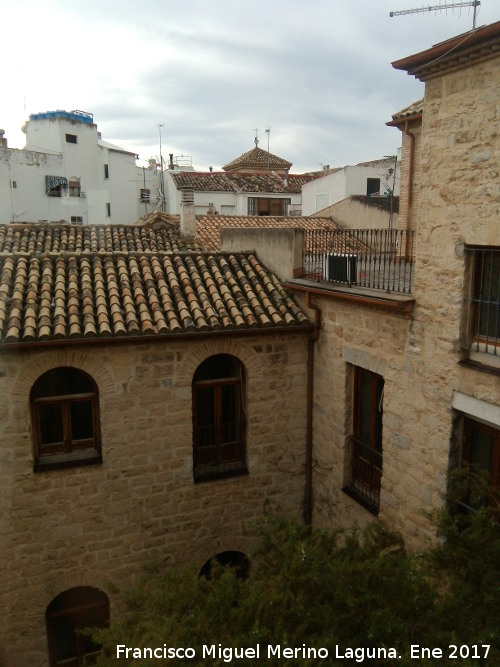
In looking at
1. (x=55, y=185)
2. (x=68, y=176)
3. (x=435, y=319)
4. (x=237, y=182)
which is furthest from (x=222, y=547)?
(x=68, y=176)

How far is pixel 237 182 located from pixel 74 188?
10.9 meters

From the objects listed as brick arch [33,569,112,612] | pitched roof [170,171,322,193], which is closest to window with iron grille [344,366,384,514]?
brick arch [33,569,112,612]

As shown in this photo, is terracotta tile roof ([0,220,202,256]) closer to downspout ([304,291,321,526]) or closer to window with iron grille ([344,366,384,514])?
downspout ([304,291,321,526])

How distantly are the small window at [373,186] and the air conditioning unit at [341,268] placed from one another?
19.1 metres

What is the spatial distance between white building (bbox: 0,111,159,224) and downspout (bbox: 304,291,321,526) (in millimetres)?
27561

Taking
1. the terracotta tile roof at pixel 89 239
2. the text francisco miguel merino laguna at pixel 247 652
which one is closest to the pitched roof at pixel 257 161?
the terracotta tile roof at pixel 89 239

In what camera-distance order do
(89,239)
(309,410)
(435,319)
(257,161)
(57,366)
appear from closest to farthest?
(435,319)
(57,366)
(309,410)
(89,239)
(257,161)

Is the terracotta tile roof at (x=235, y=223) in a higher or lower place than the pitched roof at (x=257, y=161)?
lower

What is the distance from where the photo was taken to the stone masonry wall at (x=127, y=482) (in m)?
7.43

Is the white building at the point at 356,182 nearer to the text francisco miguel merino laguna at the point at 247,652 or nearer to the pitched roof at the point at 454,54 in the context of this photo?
the pitched roof at the point at 454,54

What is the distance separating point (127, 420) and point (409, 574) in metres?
4.58

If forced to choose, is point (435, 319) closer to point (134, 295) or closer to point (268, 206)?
point (134, 295)

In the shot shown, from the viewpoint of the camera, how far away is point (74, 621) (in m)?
8.16

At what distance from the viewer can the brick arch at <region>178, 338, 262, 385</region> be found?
807cm
